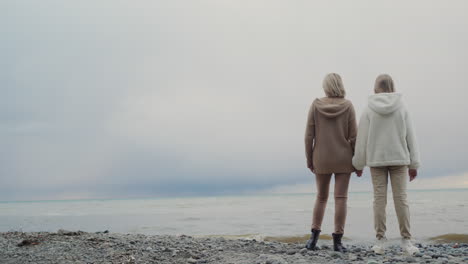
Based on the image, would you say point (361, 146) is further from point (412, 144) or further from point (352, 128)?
point (412, 144)

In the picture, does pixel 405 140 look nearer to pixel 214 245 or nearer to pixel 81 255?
pixel 214 245

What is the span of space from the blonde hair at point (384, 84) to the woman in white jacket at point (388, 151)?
12 centimetres

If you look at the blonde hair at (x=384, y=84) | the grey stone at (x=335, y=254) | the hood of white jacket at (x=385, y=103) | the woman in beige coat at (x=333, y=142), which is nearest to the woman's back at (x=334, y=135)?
the woman in beige coat at (x=333, y=142)

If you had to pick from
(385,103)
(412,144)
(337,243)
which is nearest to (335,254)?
(337,243)

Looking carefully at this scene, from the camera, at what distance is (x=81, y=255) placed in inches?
222

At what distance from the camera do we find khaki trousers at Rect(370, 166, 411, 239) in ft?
18.7

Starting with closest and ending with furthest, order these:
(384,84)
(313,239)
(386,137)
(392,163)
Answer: (392,163) < (386,137) < (384,84) < (313,239)

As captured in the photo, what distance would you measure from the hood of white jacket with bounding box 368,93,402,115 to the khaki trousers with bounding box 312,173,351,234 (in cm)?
103

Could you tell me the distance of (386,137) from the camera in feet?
18.7

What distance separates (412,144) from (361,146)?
71 cm

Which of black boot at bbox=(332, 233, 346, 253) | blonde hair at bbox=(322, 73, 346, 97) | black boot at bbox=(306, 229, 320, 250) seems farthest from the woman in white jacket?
black boot at bbox=(306, 229, 320, 250)

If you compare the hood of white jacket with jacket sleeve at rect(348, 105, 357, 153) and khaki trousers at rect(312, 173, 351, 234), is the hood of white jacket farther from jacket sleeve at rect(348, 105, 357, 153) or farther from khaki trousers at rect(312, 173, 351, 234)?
khaki trousers at rect(312, 173, 351, 234)

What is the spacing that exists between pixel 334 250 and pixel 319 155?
148 centimetres

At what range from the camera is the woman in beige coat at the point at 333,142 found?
19.2 ft
